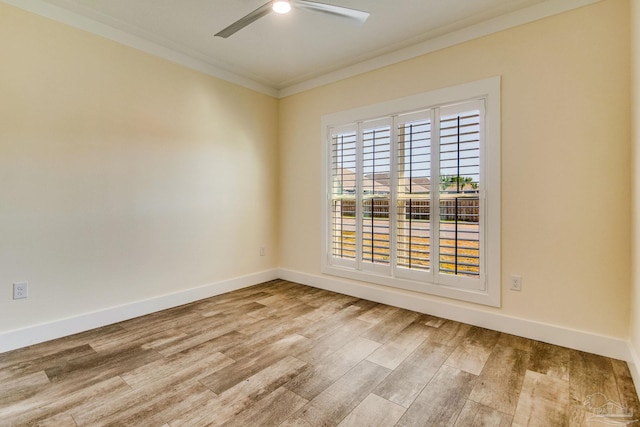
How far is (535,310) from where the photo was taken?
242 cm

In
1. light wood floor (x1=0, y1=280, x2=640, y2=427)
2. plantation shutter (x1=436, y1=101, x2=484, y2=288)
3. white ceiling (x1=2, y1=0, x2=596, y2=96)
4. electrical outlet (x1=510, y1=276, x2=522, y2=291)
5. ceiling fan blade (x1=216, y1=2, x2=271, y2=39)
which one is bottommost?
light wood floor (x1=0, y1=280, x2=640, y2=427)

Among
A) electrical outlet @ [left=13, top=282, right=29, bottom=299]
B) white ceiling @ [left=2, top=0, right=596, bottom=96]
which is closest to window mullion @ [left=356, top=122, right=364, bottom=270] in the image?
white ceiling @ [left=2, top=0, right=596, bottom=96]

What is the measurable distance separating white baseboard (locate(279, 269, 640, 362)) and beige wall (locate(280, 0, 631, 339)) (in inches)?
2.2

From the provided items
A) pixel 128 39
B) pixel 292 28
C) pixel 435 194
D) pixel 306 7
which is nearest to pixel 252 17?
pixel 306 7

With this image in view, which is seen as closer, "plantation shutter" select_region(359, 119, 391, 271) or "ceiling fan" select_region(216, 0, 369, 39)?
"ceiling fan" select_region(216, 0, 369, 39)

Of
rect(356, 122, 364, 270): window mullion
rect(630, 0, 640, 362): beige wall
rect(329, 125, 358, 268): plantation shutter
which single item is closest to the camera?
rect(630, 0, 640, 362): beige wall

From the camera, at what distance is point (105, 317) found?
2682 millimetres

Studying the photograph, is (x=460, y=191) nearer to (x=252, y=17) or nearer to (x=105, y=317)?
(x=252, y=17)

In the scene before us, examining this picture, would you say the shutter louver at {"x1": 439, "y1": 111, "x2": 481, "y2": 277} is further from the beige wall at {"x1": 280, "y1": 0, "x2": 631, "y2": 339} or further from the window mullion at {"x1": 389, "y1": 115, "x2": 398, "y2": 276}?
the window mullion at {"x1": 389, "y1": 115, "x2": 398, "y2": 276}

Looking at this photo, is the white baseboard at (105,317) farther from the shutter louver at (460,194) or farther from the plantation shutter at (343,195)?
the shutter louver at (460,194)

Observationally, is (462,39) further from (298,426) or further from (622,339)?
(298,426)

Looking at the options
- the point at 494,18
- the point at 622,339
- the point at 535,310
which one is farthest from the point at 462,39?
the point at 622,339

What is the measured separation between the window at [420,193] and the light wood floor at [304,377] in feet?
1.71

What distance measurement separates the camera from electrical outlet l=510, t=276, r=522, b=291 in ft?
8.16
